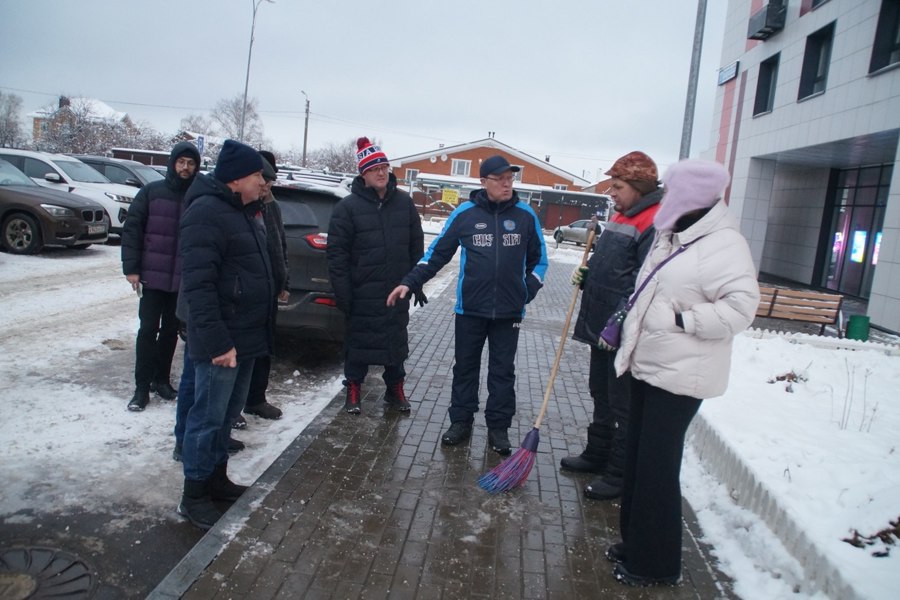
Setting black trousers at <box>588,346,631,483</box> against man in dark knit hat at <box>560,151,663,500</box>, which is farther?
black trousers at <box>588,346,631,483</box>

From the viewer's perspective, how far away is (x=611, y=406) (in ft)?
12.6

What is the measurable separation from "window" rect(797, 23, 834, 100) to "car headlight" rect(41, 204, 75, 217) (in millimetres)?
16435

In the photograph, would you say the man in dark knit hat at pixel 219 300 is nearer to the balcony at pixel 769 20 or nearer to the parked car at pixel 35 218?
the parked car at pixel 35 218

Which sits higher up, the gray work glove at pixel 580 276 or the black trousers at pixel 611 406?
the gray work glove at pixel 580 276

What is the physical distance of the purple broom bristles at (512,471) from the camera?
12.3ft

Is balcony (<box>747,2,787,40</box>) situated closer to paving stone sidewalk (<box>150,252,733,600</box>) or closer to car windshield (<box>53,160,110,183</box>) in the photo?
paving stone sidewalk (<box>150,252,733,600</box>)

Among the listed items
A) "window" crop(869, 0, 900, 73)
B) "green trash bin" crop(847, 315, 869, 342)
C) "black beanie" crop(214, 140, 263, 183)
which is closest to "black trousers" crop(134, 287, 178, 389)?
"black beanie" crop(214, 140, 263, 183)

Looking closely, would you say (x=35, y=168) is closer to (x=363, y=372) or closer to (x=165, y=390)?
(x=165, y=390)

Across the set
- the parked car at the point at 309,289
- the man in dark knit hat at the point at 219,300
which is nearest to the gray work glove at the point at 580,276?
the man in dark knit hat at the point at 219,300

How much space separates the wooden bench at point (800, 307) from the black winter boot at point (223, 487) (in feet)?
29.6

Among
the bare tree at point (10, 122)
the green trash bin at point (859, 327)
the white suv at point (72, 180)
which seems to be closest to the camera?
the green trash bin at point (859, 327)

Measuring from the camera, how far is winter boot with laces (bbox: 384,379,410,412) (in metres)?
5.08

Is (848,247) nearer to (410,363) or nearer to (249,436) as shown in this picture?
(410,363)

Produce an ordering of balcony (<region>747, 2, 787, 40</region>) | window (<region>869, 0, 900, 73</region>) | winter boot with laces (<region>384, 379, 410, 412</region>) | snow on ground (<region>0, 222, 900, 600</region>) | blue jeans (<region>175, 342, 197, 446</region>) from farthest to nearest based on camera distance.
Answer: balcony (<region>747, 2, 787, 40</region>)
window (<region>869, 0, 900, 73</region>)
winter boot with laces (<region>384, 379, 410, 412</region>)
blue jeans (<region>175, 342, 197, 446</region>)
snow on ground (<region>0, 222, 900, 600</region>)
